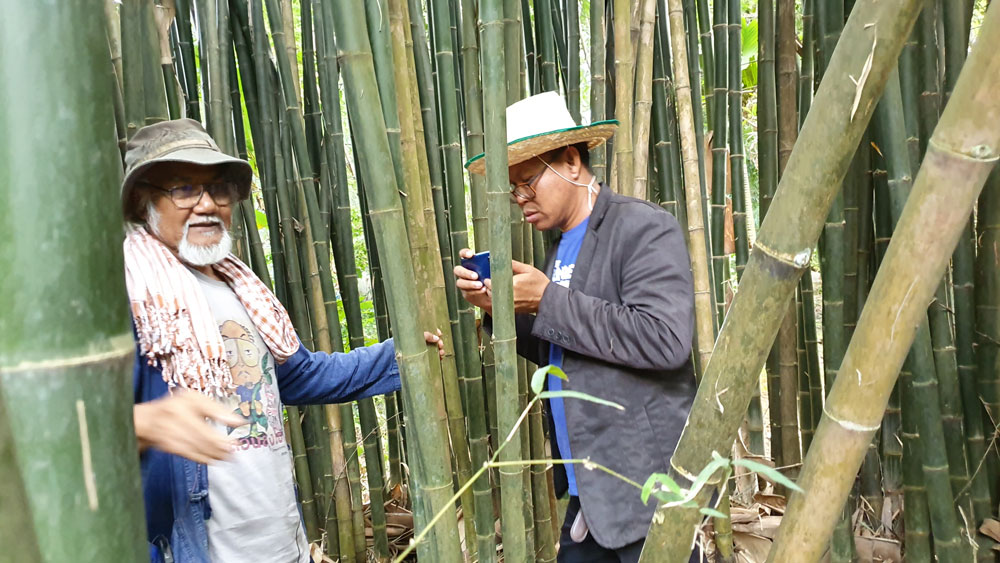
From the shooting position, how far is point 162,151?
4.22 feet

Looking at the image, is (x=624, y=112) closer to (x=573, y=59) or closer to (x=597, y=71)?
(x=597, y=71)

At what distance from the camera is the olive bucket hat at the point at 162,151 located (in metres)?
1.28

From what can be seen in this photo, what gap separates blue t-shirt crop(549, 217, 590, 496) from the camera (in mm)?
1517

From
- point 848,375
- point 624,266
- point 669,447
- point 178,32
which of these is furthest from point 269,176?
point 848,375

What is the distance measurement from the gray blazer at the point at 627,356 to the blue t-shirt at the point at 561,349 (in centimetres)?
5

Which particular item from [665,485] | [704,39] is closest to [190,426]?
[665,485]

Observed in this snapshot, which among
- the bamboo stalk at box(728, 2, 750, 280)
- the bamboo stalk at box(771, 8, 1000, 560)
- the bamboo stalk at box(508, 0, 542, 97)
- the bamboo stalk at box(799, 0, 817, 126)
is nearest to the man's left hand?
the bamboo stalk at box(508, 0, 542, 97)

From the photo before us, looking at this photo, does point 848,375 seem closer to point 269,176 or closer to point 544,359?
point 544,359

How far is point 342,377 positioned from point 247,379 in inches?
8.9

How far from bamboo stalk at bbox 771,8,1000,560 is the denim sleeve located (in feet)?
3.25

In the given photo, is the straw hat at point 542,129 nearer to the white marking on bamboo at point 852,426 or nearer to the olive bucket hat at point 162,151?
the olive bucket hat at point 162,151

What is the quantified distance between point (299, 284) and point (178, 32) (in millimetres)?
795

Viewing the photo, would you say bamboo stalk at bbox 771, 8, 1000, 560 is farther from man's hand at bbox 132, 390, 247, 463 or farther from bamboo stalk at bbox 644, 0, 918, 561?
man's hand at bbox 132, 390, 247, 463

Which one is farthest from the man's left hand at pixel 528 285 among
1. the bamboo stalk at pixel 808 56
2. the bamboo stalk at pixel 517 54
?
the bamboo stalk at pixel 808 56
